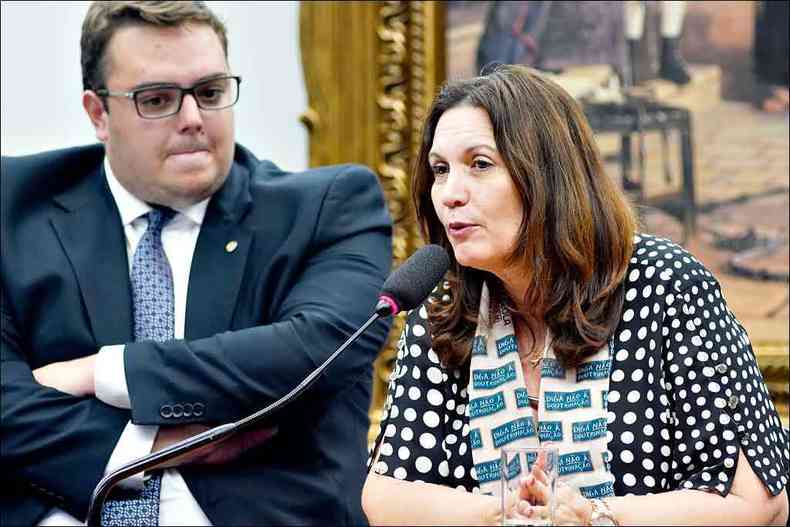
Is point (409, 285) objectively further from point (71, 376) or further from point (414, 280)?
point (71, 376)

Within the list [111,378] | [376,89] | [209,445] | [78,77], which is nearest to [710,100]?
[376,89]

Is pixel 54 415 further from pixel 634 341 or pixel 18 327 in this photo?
pixel 634 341

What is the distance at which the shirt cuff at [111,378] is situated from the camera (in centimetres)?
304

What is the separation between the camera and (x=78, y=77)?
4066 mm

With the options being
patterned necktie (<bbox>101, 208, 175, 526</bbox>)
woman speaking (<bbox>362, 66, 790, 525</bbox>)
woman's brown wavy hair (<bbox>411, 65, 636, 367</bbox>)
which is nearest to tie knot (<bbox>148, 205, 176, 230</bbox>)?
patterned necktie (<bbox>101, 208, 175, 526</bbox>)

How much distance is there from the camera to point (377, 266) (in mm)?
3328

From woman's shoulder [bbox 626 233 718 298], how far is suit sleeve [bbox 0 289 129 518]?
1.23m

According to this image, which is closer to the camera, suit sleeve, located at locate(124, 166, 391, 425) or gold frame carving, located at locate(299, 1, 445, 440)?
suit sleeve, located at locate(124, 166, 391, 425)

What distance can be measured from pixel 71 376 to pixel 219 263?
43 cm

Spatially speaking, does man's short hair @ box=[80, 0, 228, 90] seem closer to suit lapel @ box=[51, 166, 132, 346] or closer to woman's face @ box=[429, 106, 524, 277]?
suit lapel @ box=[51, 166, 132, 346]

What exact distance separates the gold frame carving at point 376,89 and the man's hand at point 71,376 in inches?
40.2

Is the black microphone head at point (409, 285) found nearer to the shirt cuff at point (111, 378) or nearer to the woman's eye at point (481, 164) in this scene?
the woman's eye at point (481, 164)

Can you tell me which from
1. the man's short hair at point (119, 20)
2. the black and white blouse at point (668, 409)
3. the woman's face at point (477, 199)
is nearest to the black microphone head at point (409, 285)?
the woman's face at point (477, 199)

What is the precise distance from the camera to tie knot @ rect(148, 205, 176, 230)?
3.33m
